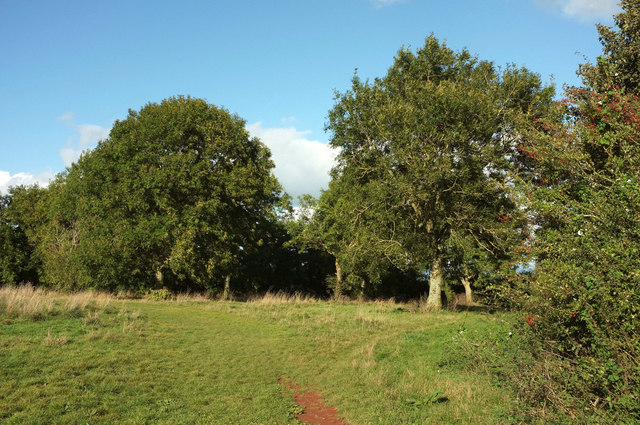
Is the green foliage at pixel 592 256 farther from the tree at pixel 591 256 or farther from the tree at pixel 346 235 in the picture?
the tree at pixel 346 235

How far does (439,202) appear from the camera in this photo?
823 inches

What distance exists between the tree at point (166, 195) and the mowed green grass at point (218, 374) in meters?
11.6

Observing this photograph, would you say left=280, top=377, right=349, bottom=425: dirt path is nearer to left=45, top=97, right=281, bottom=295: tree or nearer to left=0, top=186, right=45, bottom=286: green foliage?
left=45, top=97, right=281, bottom=295: tree

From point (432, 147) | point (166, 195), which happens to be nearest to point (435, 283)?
point (432, 147)

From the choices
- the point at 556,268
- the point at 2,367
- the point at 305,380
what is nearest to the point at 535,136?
the point at 556,268

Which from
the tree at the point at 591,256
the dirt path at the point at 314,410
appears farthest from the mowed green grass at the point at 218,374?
the tree at the point at 591,256

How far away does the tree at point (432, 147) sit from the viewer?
19.1m

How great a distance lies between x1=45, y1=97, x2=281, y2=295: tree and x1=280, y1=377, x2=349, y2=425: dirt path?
19119mm

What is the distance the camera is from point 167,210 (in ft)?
89.1

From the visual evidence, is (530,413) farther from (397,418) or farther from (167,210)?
(167,210)

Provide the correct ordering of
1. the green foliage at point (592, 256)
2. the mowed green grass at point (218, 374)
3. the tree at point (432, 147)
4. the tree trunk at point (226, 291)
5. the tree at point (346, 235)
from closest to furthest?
the green foliage at point (592, 256) < the mowed green grass at point (218, 374) < the tree at point (432, 147) < the tree at point (346, 235) < the tree trunk at point (226, 291)

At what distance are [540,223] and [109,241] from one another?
2681 cm

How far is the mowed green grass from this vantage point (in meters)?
6.99

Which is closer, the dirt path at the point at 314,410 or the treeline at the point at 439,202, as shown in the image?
the treeline at the point at 439,202
